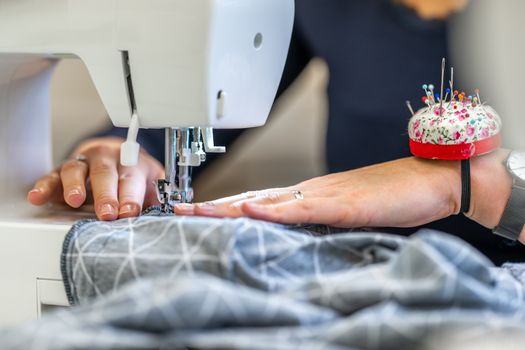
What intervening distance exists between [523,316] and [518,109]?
2.76 ft

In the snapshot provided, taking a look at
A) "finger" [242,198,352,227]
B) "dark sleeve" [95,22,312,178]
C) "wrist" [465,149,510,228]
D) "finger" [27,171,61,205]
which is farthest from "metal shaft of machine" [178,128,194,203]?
"dark sleeve" [95,22,312,178]

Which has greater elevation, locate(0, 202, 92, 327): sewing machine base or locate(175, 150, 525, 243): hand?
locate(175, 150, 525, 243): hand

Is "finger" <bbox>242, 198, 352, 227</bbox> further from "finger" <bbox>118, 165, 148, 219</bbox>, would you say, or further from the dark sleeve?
the dark sleeve

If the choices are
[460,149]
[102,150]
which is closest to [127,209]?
[102,150]

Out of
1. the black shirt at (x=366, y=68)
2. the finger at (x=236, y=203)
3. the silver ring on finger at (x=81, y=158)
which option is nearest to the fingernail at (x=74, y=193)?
the silver ring on finger at (x=81, y=158)

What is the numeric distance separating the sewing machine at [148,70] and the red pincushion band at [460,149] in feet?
0.78

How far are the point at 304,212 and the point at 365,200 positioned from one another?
114 millimetres

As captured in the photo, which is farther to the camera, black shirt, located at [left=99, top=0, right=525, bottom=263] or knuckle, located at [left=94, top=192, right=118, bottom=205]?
black shirt, located at [left=99, top=0, right=525, bottom=263]

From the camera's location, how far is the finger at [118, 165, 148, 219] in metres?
0.93

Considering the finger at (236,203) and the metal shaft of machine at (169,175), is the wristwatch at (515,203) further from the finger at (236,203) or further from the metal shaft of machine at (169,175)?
the metal shaft of machine at (169,175)

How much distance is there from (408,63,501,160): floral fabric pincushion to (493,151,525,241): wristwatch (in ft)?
0.12

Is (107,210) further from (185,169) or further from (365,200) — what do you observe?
(365,200)

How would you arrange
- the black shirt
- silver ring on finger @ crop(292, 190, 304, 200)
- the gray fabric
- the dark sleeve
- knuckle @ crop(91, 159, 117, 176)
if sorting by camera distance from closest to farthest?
the gray fabric, silver ring on finger @ crop(292, 190, 304, 200), knuckle @ crop(91, 159, 117, 176), the black shirt, the dark sleeve

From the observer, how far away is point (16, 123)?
1.07 meters
